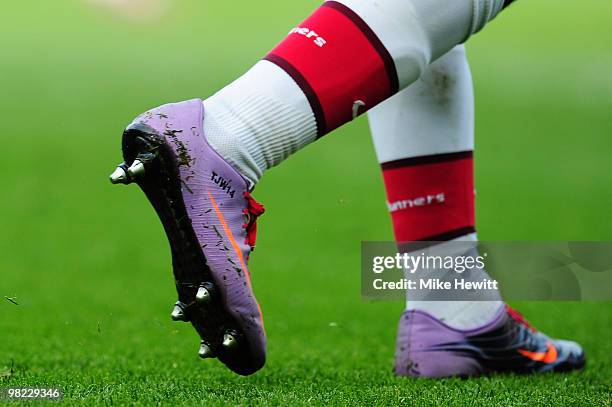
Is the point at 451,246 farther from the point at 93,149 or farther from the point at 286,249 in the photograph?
the point at 93,149

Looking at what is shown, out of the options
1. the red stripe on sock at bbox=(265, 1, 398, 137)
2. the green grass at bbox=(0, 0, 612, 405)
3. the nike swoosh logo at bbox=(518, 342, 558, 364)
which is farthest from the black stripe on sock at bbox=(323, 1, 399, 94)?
the nike swoosh logo at bbox=(518, 342, 558, 364)

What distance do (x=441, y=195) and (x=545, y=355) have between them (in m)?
0.33

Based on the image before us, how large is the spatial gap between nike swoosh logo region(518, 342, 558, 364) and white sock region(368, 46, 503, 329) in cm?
9

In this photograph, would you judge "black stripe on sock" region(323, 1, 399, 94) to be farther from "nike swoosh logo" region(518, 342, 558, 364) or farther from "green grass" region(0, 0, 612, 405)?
"nike swoosh logo" region(518, 342, 558, 364)

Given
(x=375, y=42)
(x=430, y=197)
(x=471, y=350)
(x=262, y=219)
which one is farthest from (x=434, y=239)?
(x=262, y=219)

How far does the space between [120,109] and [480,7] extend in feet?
18.0

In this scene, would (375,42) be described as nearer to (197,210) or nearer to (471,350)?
(197,210)

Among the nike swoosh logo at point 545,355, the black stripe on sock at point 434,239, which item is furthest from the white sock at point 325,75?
the nike swoosh logo at point 545,355

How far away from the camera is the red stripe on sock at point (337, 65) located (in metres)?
1.24

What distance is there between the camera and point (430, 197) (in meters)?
1.66

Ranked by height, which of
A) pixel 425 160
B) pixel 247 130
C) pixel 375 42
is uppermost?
pixel 375 42

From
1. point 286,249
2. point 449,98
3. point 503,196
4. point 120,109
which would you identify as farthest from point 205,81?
point 449,98

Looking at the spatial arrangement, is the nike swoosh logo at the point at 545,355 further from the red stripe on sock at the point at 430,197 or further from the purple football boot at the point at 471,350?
the red stripe on sock at the point at 430,197

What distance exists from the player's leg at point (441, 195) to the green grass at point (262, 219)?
0.09 meters
